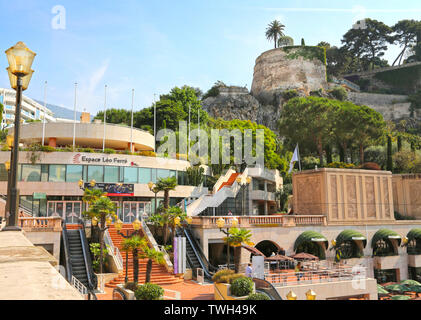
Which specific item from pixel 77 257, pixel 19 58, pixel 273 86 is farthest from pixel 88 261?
pixel 273 86

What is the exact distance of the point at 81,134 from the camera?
43.6 meters

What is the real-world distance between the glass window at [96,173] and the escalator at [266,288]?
952 inches

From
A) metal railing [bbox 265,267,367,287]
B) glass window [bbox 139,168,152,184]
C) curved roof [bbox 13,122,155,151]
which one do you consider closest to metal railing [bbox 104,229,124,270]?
metal railing [bbox 265,267,367,287]

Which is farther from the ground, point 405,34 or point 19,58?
point 405,34

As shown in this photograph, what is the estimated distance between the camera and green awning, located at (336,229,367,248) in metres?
32.9

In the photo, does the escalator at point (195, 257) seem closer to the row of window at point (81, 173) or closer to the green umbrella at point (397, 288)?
the row of window at point (81, 173)

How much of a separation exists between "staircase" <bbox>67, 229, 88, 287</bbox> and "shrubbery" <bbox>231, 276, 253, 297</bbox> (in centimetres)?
979

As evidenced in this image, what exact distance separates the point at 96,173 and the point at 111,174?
1.54m

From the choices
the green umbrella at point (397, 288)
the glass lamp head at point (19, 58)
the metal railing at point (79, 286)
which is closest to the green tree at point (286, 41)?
the green umbrella at point (397, 288)

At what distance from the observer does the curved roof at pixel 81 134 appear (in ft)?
142

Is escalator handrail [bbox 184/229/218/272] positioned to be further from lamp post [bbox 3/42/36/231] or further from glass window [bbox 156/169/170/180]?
lamp post [bbox 3/42/36/231]

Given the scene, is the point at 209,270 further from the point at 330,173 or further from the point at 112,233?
the point at 330,173

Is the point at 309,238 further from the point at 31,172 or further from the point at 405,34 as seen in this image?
the point at 405,34

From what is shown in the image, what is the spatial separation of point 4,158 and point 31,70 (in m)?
34.0
